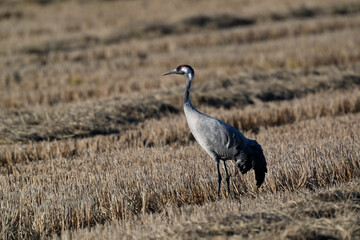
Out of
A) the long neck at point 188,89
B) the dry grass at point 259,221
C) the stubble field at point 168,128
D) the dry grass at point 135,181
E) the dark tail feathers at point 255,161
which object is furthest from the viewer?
the long neck at point 188,89

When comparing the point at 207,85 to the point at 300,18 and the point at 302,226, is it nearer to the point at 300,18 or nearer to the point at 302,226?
the point at 302,226

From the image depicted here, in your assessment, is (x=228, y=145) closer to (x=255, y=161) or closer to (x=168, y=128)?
(x=255, y=161)

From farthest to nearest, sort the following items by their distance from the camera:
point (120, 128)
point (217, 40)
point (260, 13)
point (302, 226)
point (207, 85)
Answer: point (260, 13), point (217, 40), point (207, 85), point (120, 128), point (302, 226)

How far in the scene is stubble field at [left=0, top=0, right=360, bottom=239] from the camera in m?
5.37

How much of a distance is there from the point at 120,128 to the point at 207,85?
4294mm

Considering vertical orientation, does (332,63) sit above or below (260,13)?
below

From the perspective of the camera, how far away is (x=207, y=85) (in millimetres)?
14227

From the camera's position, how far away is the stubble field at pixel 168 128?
17.6ft

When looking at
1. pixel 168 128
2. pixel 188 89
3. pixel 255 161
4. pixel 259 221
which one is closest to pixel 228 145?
pixel 255 161

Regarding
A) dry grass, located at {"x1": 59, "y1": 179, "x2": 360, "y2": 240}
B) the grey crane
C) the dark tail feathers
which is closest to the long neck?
the grey crane

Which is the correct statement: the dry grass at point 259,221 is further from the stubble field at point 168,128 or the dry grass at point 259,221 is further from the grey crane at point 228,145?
the grey crane at point 228,145

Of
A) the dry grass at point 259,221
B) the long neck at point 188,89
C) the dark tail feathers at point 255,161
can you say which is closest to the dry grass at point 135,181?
the dark tail feathers at point 255,161

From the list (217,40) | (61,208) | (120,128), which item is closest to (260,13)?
(217,40)

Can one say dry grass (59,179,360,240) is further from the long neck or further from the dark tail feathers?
the long neck
